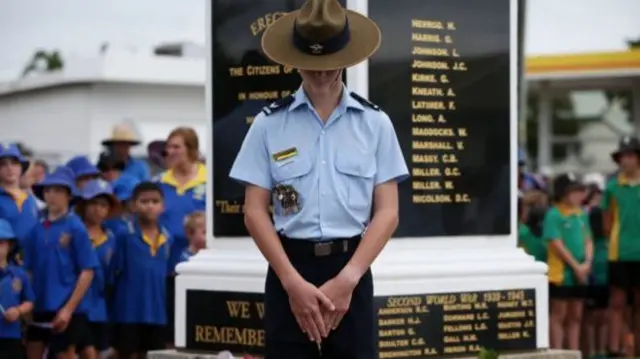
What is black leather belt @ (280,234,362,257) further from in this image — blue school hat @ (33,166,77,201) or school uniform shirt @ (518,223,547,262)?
school uniform shirt @ (518,223,547,262)

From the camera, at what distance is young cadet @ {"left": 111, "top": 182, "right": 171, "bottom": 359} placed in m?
12.4

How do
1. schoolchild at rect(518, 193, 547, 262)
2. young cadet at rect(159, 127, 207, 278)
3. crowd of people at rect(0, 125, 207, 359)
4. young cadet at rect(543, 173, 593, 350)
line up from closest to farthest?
1. crowd of people at rect(0, 125, 207, 359)
2. young cadet at rect(159, 127, 207, 278)
3. young cadet at rect(543, 173, 593, 350)
4. schoolchild at rect(518, 193, 547, 262)

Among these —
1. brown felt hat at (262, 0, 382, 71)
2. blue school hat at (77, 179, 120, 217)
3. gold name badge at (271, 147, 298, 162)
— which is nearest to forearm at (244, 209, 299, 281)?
gold name badge at (271, 147, 298, 162)

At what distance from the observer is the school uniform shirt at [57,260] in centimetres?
1176

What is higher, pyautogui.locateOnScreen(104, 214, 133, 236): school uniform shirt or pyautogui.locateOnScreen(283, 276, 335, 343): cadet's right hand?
pyautogui.locateOnScreen(104, 214, 133, 236): school uniform shirt

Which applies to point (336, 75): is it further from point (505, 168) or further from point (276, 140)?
point (505, 168)

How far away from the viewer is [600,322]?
1612 centimetres

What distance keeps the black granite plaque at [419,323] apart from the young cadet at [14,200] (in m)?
2.53

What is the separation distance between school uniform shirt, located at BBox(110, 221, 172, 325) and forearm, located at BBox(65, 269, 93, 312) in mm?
650

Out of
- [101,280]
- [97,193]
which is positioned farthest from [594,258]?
[101,280]

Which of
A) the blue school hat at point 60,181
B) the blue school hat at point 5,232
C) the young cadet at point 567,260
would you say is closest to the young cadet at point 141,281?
the blue school hat at point 60,181

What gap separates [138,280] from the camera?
12.5m

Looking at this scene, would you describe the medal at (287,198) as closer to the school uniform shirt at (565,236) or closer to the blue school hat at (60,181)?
the blue school hat at (60,181)

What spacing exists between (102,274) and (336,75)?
5.58 m
